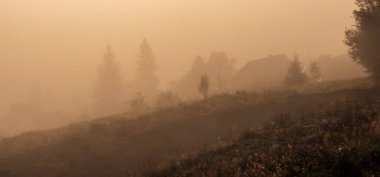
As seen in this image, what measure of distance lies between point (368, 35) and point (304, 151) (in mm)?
21951

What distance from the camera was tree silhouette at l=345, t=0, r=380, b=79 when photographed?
1196 inches

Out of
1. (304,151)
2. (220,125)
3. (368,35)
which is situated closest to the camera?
(304,151)

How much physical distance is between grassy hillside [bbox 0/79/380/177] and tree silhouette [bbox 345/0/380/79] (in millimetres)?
2873

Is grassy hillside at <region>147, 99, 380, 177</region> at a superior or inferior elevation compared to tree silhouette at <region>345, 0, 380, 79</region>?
inferior

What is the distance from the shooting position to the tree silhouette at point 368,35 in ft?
99.7

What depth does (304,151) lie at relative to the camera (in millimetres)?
13578

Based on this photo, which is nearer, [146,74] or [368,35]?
[368,35]

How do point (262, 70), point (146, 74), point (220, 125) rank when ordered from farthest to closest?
point (146, 74) → point (262, 70) → point (220, 125)

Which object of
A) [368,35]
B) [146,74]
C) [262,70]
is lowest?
[368,35]

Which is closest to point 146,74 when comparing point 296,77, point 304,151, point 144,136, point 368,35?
point 296,77

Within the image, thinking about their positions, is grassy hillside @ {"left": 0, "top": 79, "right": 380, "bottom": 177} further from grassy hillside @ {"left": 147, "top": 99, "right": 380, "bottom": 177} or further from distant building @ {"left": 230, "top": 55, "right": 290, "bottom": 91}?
distant building @ {"left": 230, "top": 55, "right": 290, "bottom": 91}

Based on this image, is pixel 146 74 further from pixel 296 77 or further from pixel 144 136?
pixel 144 136

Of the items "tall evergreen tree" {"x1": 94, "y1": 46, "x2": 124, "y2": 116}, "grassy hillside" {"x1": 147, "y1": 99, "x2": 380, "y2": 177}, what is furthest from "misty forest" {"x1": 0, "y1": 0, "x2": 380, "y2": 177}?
"tall evergreen tree" {"x1": 94, "y1": 46, "x2": 124, "y2": 116}

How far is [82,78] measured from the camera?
129 meters
